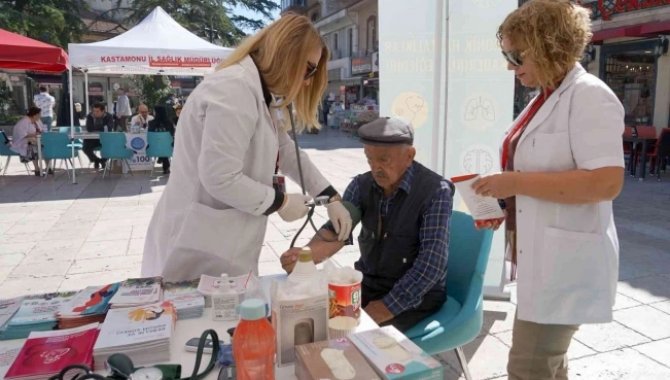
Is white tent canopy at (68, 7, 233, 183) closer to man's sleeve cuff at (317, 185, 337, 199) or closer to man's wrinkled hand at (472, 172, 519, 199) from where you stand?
man's sleeve cuff at (317, 185, 337, 199)

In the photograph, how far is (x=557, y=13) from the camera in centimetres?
154

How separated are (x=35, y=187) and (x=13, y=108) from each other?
52.5 feet

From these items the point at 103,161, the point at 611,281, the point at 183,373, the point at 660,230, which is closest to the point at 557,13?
the point at 611,281

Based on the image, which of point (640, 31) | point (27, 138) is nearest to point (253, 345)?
point (27, 138)

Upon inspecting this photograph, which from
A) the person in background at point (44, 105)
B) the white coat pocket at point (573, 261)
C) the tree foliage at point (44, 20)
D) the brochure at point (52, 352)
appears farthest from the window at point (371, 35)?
the brochure at point (52, 352)

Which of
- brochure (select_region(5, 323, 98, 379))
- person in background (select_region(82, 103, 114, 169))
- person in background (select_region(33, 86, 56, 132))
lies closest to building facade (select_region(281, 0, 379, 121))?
person in background (select_region(33, 86, 56, 132))

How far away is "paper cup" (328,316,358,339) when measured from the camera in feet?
4.37

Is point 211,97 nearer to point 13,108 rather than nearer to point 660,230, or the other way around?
point 660,230

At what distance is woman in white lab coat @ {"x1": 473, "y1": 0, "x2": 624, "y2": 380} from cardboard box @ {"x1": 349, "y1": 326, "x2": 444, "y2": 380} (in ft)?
2.04

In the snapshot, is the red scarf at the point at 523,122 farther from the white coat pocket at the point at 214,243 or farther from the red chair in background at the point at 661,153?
the red chair in background at the point at 661,153

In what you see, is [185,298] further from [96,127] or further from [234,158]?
[96,127]

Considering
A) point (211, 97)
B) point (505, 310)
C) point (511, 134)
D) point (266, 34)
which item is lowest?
point (505, 310)

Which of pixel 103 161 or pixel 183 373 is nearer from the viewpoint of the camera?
pixel 183 373

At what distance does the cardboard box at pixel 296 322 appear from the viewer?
50.0 inches
